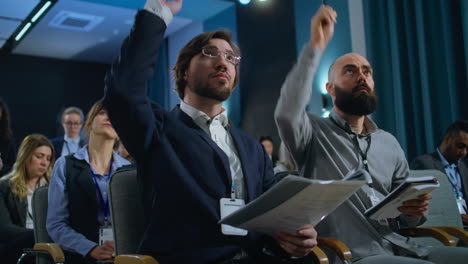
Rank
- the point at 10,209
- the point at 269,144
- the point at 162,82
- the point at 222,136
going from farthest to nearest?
the point at 162,82
the point at 269,144
the point at 10,209
the point at 222,136

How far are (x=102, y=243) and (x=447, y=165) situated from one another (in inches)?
113

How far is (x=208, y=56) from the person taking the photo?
5.83ft

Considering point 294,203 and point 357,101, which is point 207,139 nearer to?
point 294,203

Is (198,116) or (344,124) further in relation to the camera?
(344,124)

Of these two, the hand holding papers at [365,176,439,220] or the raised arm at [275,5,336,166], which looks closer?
the hand holding papers at [365,176,439,220]

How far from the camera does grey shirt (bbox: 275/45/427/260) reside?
6.18 ft

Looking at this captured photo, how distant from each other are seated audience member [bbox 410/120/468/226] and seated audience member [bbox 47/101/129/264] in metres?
2.48

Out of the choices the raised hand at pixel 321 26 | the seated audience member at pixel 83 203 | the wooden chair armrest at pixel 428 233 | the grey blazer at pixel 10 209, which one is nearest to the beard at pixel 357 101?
the raised hand at pixel 321 26

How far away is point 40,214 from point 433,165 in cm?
290

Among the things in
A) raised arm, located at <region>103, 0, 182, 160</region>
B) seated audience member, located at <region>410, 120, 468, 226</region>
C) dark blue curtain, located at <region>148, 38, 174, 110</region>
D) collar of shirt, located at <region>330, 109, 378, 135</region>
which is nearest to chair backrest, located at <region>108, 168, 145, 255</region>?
raised arm, located at <region>103, 0, 182, 160</region>

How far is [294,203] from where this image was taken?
1173 millimetres

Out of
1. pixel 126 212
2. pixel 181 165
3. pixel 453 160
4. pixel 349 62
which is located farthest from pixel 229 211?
pixel 453 160

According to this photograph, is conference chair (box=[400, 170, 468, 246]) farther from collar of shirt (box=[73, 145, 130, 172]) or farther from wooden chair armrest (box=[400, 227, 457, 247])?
collar of shirt (box=[73, 145, 130, 172])

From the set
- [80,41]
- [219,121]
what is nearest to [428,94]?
[219,121]
